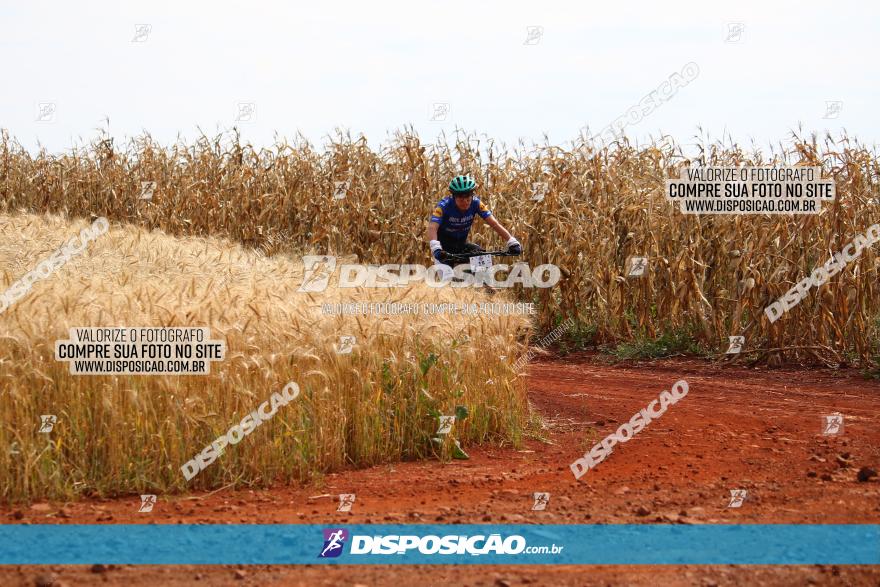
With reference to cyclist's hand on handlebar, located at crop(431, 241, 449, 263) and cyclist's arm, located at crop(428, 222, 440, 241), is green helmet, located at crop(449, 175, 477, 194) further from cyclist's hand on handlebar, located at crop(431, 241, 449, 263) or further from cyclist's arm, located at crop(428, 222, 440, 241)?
cyclist's hand on handlebar, located at crop(431, 241, 449, 263)

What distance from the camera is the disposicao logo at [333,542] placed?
5.22 m

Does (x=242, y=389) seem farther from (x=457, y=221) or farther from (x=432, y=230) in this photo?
(x=457, y=221)

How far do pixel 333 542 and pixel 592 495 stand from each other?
194cm

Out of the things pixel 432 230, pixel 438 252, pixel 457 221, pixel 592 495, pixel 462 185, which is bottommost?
pixel 592 495

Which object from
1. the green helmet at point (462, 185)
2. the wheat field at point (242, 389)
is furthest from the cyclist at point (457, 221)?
the wheat field at point (242, 389)

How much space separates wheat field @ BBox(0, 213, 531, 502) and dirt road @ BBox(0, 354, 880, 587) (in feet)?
0.71

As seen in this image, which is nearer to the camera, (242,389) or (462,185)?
(242,389)

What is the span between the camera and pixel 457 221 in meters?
11.7

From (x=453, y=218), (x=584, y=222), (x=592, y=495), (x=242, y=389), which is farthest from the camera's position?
(x=584, y=222)

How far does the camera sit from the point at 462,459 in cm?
752

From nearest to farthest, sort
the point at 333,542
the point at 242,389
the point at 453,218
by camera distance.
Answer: the point at 333,542, the point at 242,389, the point at 453,218

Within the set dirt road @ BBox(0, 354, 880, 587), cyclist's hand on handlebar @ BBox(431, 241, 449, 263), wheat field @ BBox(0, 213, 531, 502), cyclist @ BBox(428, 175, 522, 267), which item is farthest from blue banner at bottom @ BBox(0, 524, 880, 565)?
cyclist @ BBox(428, 175, 522, 267)

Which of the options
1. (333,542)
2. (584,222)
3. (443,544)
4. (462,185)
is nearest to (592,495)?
(443,544)

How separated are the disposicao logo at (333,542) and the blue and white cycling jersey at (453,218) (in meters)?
6.46
